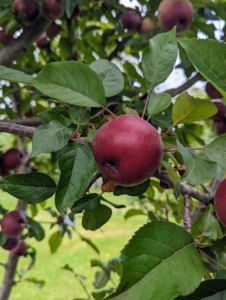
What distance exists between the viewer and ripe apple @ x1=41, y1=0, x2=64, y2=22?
1.73 meters

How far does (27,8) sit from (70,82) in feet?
3.94

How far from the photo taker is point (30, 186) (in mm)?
844

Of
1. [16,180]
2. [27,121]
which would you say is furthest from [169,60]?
[27,121]

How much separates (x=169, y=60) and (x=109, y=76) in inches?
6.2

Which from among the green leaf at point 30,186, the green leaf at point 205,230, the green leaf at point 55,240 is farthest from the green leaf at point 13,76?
the green leaf at point 55,240

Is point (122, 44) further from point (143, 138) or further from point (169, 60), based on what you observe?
point (143, 138)

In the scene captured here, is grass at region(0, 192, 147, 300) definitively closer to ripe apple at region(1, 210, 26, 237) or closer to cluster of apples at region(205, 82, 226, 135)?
ripe apple at region(1, 210, 26, 237)

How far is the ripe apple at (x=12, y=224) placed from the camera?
5.63 ft

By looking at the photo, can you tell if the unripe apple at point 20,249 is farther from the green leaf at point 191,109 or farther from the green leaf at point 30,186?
the green leaf at point 191,109

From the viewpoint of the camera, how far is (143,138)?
689 mm

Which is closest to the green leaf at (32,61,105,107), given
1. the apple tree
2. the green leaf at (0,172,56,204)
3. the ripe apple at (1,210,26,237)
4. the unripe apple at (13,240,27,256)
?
the apple tree

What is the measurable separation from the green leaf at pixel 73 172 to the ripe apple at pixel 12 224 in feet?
3.54

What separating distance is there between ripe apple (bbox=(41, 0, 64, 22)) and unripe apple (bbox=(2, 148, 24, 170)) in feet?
2.28

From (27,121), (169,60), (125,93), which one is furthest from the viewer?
(125,93)
